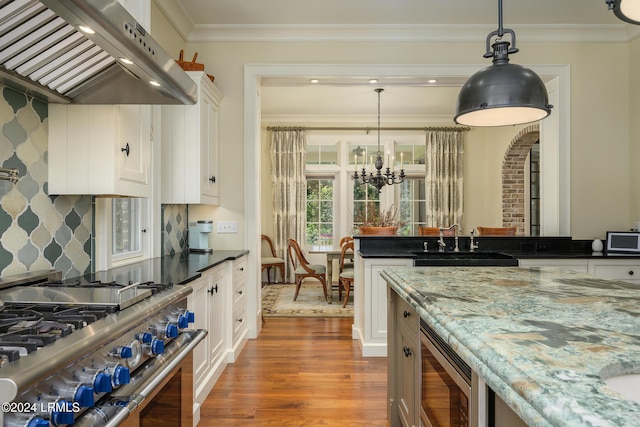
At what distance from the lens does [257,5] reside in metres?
3.46

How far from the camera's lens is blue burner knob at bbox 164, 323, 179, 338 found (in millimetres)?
1485

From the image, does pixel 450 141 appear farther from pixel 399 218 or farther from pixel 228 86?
pixel 228 86

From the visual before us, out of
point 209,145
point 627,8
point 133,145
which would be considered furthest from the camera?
point 209,145

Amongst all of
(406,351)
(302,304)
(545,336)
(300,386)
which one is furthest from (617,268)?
(302,304)

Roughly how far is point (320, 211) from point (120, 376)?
619cm

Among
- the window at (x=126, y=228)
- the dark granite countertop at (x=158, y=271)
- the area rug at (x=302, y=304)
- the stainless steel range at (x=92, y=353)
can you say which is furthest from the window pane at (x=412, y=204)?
the stainless steel range at (x=92, y=353)

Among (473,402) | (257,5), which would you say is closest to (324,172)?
(257,5)

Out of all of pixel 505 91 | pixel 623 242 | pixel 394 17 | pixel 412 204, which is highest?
pixel 394 17

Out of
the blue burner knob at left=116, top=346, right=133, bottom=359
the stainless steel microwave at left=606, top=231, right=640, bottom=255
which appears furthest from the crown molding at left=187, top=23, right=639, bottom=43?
the blue burner knob at left=116, top=346, right=133, bottom=359

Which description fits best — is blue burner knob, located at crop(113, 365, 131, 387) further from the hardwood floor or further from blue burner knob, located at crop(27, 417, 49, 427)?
the hardwood floor

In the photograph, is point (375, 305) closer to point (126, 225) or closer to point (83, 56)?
point (126, 225)

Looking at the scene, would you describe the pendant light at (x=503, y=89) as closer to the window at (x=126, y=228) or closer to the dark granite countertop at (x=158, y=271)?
the dark granite countertop at (x=158, y=271)

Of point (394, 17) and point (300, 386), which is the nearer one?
point (300, 386)

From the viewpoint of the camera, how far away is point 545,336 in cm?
99
